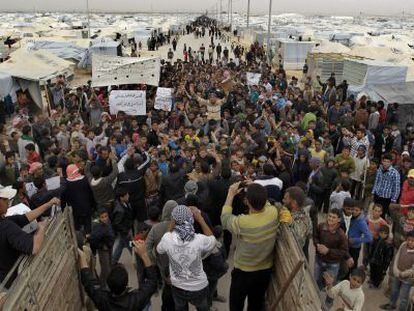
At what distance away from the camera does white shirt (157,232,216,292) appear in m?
3.79

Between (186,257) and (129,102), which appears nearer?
(186,257)

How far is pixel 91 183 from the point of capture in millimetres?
6105

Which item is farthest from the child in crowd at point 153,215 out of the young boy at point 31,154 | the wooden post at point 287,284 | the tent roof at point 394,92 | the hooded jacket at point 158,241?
the tent roof at point 394,92

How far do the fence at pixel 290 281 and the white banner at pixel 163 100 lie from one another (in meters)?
8.11

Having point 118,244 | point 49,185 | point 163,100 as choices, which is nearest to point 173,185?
point 118,244

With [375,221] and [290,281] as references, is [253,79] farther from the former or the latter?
[290,281]

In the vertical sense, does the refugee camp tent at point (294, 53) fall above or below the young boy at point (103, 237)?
below

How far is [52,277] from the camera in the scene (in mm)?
3832

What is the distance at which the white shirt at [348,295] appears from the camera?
4.20 m

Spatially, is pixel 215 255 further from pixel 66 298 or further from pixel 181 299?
pixel 66 298

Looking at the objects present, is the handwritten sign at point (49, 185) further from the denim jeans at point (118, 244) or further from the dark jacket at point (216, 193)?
the dark jacket at point (216, 193)

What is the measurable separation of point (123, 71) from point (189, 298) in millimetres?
11029

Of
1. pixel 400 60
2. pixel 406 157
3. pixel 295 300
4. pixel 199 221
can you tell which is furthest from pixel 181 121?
pixel 400 60

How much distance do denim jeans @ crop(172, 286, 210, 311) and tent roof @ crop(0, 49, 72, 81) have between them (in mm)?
14266
